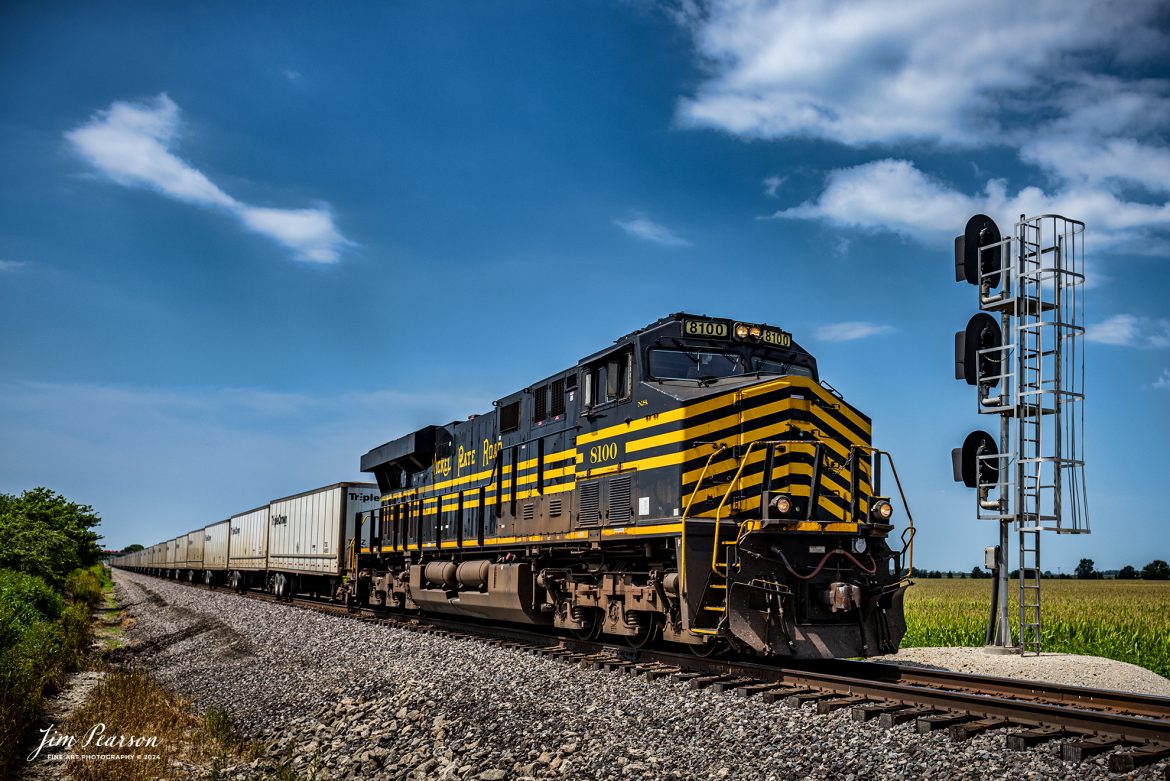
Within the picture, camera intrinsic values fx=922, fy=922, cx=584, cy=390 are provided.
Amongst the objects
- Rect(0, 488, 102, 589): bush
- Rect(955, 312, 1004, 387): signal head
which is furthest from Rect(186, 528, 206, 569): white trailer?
Rect(955, 312, 1004, 387): signal head

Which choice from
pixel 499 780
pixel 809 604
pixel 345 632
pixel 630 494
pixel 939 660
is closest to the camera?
pixel 499 780

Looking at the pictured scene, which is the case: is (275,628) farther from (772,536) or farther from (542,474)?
(772,536)

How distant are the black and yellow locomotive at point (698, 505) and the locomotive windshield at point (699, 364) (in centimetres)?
2

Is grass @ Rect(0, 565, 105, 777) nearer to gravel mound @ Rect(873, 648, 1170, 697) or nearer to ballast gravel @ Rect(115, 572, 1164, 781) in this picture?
ballast gravel @ Rect(115, 572, 1164, 781)

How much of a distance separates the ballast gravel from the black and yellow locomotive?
1.01m

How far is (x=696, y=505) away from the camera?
10.1 metres

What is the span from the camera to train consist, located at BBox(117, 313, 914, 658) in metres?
9.45

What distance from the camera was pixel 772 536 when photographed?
952 centimetres

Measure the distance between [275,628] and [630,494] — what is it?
35.2 feet

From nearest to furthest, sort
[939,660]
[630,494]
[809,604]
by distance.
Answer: [809,604] < [630,494] < [939,660]

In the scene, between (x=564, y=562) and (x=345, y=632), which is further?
(x=345, y=632)

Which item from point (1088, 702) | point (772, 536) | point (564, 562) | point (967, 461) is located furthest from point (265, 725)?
point (967, 461)

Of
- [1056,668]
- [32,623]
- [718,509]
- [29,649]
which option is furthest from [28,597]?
[1056,668]

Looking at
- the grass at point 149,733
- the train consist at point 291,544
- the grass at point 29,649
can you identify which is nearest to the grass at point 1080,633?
the grass at point 149,733
